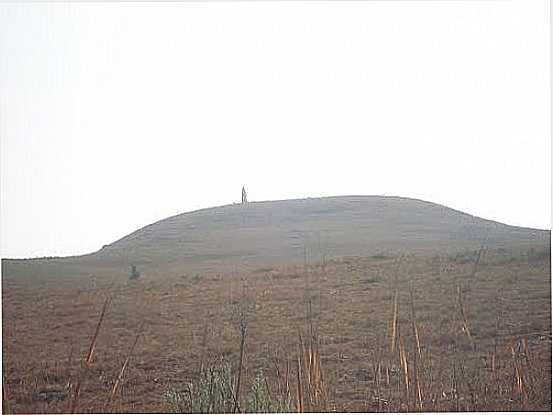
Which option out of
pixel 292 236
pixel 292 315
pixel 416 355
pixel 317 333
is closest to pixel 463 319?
pixel 416 355

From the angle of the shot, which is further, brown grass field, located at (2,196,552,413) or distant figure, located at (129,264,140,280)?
distant figure, located at (129,264,140,280)

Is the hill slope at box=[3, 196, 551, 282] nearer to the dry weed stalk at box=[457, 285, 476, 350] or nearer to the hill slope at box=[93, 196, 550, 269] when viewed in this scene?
the hill slope at box=[93, 196, 550, 269]

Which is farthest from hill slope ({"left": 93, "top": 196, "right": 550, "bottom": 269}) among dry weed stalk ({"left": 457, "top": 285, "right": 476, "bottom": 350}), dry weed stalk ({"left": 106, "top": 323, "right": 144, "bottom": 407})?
dry weed stalk ({"left": 106, "top": 323, "right": 144, "bottom": 407})

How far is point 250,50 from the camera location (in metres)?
4.44

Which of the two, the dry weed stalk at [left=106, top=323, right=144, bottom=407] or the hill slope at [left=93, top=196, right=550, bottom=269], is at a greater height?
the hill slope at [left=93, top=196, right=550, bottom=269]

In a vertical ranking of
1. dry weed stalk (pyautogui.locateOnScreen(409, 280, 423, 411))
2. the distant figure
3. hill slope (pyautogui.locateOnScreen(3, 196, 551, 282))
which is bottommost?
dry weed stalk (pyautogui.locateOnScreen(409, 280, 423, 411))

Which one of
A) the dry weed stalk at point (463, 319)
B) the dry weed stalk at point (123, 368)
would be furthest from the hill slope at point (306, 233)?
the dry weed stalk at point (123, 368)

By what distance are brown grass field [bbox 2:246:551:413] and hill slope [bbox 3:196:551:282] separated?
0.23 ft

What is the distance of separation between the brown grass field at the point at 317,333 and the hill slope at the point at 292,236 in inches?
2.8

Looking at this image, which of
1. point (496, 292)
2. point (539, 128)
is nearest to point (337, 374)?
point (496, 292)

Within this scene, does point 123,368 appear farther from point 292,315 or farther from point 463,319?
point 463,319

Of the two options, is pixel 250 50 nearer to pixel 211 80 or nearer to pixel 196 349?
pixel 211 80

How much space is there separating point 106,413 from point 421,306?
1.59 meters

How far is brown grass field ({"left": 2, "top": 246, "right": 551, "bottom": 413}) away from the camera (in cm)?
399
